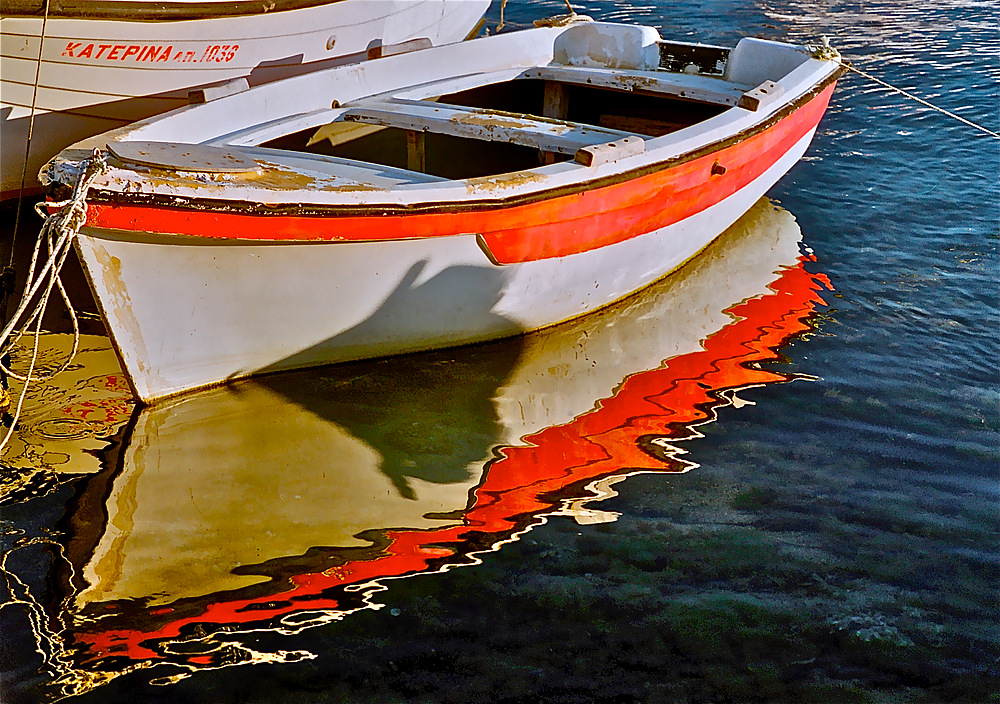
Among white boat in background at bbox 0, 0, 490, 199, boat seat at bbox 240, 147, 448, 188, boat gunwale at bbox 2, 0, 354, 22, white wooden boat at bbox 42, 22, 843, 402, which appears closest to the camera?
white wooden boat at bbox 42, 22, 843, 402

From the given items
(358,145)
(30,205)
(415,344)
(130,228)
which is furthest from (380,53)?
(130,228)

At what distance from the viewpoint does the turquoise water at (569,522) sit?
8.86ft

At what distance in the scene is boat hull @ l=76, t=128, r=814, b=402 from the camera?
3461 millimetres

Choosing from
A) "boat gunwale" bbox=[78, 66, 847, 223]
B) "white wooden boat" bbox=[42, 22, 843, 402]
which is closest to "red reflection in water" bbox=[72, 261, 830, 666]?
"white wooden boat" bbox=[42, 22, 843, 402]

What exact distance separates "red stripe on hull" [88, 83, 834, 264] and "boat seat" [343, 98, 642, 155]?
0.42 meters

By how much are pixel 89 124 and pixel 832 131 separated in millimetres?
6093

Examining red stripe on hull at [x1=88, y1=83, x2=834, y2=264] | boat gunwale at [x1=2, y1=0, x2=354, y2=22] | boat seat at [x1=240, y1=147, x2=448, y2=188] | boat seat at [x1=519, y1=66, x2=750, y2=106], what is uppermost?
boat gunwale at [x1=2, y1=0, x2=354, y2=22]

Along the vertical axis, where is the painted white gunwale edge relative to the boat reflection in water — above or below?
above

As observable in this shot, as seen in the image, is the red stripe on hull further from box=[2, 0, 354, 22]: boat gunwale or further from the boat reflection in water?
box=[2, 0, 354, 22]: boat gunwale

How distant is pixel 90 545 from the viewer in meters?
3.12

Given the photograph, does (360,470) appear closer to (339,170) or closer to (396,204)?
(396,204)

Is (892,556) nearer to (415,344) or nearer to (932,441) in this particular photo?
(932,441)

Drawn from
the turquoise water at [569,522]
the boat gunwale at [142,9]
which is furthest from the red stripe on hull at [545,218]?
the boat gunwale at [142,9]

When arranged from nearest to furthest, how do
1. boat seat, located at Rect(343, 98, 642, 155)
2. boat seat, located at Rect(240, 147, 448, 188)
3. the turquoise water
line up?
the turquoise water → boat seat, located at Rect(240, 147, 448, 188) → boat seat, located at Rect(343, 98, 642, 155)
